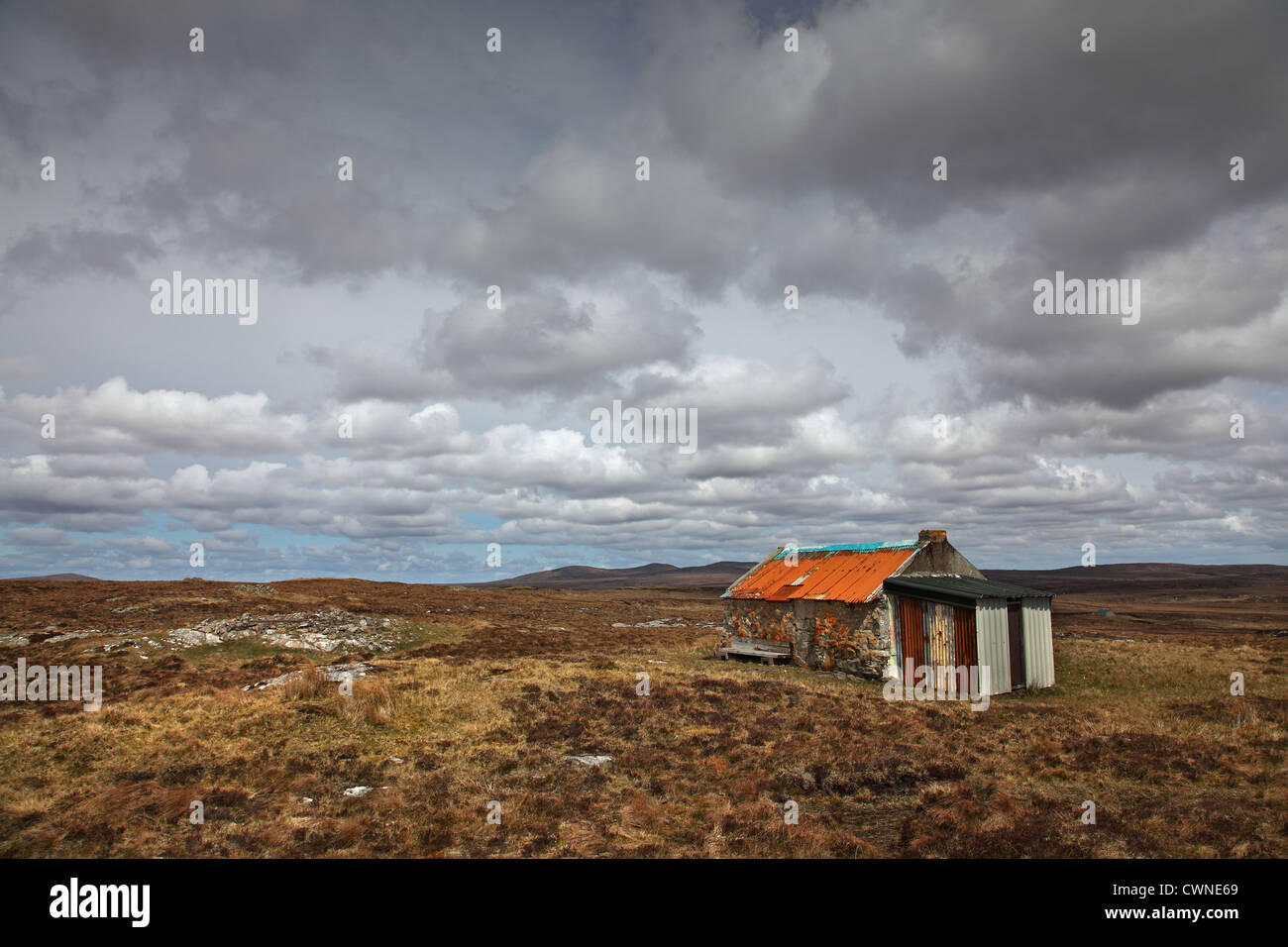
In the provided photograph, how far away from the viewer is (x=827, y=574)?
95.5 ft

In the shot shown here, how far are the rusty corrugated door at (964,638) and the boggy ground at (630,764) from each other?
2.18 m

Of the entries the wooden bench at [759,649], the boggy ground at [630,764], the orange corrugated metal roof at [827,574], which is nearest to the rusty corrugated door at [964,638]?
the boggy ground at [630,764]

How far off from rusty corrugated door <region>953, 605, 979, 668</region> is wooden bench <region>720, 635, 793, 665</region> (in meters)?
7.27

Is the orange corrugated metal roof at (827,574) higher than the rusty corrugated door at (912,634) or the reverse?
higher

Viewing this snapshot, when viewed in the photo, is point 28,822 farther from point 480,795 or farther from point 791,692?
point 791,692

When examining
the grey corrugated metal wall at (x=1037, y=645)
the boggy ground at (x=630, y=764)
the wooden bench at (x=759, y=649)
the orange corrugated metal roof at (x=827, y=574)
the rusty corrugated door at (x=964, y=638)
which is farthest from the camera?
the wooden bench at (x=759, y=649)

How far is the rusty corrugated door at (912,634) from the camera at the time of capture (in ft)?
79.3

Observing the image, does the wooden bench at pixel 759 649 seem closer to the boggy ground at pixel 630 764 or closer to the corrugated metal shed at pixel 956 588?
the boggy ground at pixel 630 764

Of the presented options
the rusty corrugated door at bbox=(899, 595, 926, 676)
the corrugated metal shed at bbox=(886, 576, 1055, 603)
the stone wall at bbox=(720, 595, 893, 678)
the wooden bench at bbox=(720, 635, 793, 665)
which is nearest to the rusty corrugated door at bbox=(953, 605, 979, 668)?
the corrugated metal shed at bbox=(886, 576, 1055, 603)

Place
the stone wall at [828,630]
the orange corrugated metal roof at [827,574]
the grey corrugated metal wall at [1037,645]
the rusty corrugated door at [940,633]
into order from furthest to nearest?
1. the orange corrugated metal roof at [827,574]
2. the stone wall at [828,630]
3. the grey corrugated metal wall at [1037,645]
4. the rusty corrugated door at [940,633]

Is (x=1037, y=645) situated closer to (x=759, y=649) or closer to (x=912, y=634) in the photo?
(x=912, y=634)

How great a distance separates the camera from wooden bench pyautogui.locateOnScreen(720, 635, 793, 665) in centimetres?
2886

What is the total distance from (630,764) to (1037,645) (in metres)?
17.9
